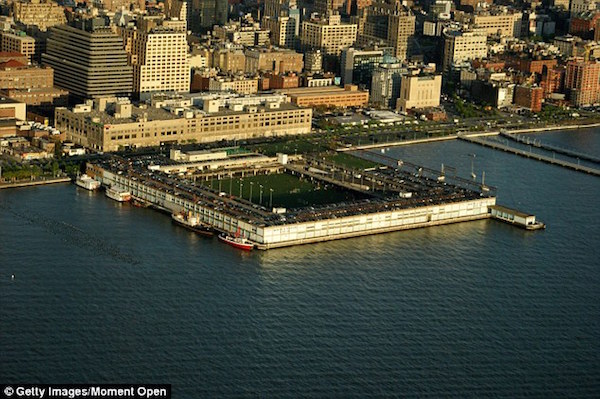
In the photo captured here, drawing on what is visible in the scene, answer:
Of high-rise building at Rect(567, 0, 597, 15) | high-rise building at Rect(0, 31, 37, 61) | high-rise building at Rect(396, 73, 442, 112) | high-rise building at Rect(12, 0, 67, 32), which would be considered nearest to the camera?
high-rise building at Rect(396, 73, 442, 112)

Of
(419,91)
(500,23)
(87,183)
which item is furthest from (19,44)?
(500,23)

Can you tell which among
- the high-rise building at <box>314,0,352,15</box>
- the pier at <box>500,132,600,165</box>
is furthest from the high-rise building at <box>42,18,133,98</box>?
the high-rise building at <box>314,0,352,15</box>

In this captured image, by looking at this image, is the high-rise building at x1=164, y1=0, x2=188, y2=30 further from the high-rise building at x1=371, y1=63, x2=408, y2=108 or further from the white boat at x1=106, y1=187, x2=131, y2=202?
the white boat at x1=106, y1=187, x2=131, y2=202

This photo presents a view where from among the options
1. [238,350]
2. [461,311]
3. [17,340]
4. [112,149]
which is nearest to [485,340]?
[461,311]

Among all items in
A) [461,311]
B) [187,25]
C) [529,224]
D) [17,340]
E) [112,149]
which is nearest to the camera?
[17,340]

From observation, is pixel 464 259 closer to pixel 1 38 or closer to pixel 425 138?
pixel 425 138

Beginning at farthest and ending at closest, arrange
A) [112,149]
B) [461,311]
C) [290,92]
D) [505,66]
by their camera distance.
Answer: [505,66] → [290,92] → [112,149] → [461,311]
